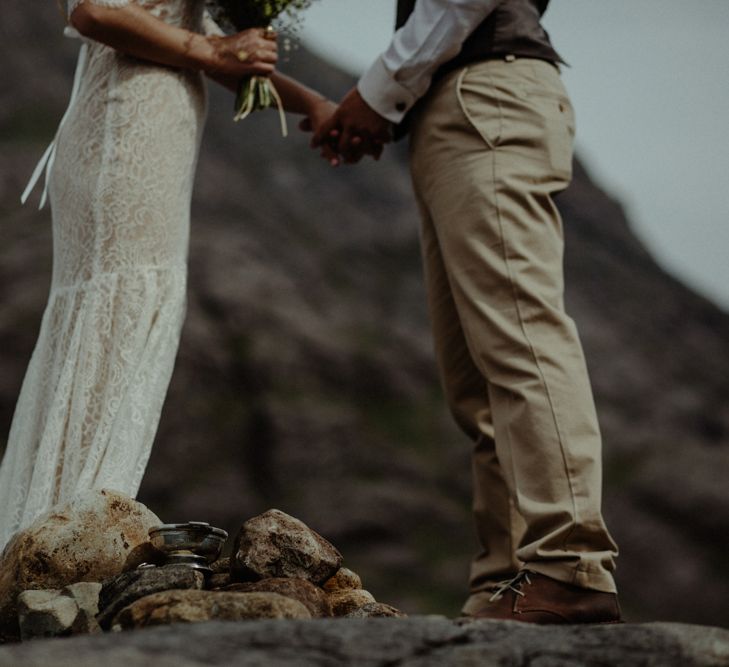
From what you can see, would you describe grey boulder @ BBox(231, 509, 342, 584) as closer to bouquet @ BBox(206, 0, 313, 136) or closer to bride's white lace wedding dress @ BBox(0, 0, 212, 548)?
bride's white lace wedding dress @ BBox(0, 0, 212, 548)

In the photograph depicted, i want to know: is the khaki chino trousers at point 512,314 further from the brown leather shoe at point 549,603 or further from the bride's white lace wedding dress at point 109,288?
the bride's white lace wedding dress at point 109,288

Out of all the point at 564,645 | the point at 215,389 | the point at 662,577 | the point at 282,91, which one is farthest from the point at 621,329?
the point at 564,645

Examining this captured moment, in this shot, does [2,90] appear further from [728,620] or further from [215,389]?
[728,620]

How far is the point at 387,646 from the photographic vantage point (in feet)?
6.22

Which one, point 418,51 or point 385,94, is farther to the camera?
point 385,94

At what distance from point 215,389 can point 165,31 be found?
13402mm

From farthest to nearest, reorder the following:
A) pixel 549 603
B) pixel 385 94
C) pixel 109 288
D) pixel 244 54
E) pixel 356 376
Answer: pixel 356 376
pixel 244 54
pixel 385 94
pixel 109 288
pixel 549 603

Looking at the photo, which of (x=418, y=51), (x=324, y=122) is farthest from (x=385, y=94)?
(x=324, y=122)

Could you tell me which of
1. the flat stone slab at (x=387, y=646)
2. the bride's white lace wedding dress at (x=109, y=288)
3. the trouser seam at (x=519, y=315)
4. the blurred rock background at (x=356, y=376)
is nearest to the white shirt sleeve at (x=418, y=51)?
the trouser seam at (x=519, y=315)

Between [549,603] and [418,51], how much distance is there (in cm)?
186

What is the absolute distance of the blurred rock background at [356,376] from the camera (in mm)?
15773

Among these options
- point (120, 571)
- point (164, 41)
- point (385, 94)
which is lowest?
point (120, 571)

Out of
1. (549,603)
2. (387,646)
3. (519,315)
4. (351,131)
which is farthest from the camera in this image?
A: (351,131)

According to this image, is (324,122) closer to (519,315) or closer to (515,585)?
(519,315)
